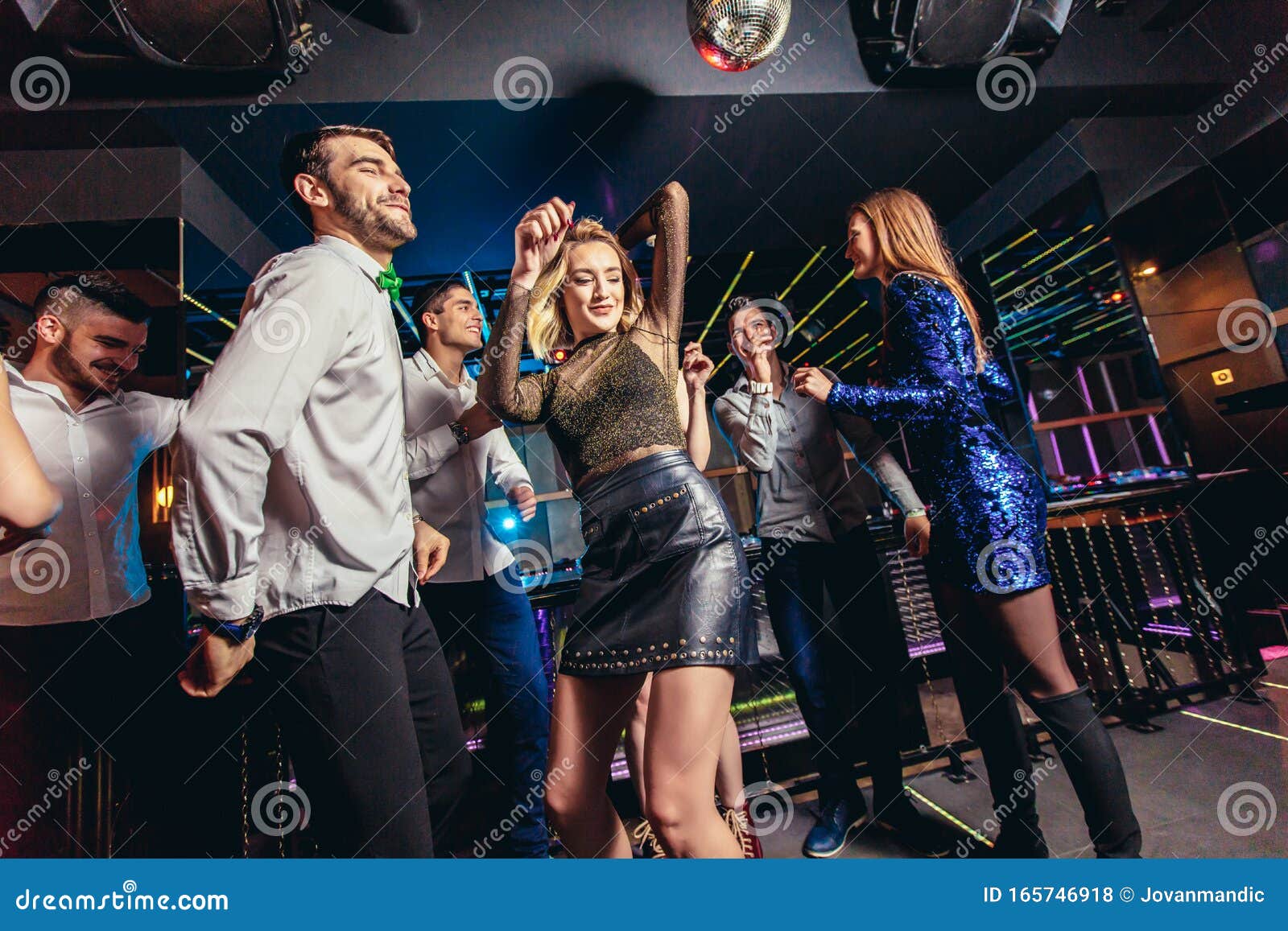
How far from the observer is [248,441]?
94cm

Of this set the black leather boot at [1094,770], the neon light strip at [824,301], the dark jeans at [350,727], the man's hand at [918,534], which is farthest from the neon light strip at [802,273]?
the dark jeans at [350,727]

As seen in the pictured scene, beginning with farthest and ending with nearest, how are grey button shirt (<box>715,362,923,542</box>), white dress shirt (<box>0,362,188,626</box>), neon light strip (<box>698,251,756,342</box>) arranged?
neon light strip (<box>698,251,756,342</box>) → grey button shirt (<box>715,362,923,542</box>) → white dress shirt (<box>0,362,188,626</box>)

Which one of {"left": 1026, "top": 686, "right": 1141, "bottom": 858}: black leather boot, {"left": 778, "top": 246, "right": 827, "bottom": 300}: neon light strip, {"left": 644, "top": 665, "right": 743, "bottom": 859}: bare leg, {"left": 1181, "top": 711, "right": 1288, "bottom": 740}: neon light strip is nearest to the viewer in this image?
{"left": 644, "top": 665, "right": 743, "bottom": 859}: bare leg

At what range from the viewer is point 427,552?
4.91ft

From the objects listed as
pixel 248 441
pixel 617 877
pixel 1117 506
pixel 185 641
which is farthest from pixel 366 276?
pixel 1117 506

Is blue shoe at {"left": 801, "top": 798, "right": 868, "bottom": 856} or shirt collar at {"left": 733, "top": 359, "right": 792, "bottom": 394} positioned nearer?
blue shoe at {"left": 801, "top": 798, "right": 868, "bottom": 856}

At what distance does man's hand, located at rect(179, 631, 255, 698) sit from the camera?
0.95m

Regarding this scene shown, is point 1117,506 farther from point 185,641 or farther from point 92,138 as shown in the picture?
point 92,138

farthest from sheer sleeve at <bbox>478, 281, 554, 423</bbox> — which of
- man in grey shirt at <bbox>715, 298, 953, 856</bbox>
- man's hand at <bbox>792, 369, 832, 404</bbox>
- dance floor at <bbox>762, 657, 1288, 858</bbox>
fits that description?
dance floor at <bbox>762, 657, 1288, 858</bbox>

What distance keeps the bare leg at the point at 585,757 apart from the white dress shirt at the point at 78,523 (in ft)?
5.72

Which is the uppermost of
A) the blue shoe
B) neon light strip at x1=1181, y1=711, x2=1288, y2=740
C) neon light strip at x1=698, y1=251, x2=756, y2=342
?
neon light strip at x1=698, y1=251, x2=756, y2=342

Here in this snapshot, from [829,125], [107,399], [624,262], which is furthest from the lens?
[829,125]

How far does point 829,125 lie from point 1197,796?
3.60 meters

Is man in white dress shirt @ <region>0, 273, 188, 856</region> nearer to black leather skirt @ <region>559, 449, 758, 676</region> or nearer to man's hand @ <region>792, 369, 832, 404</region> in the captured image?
black leather skirt @ <region>559, 449, 758, 676</region>
